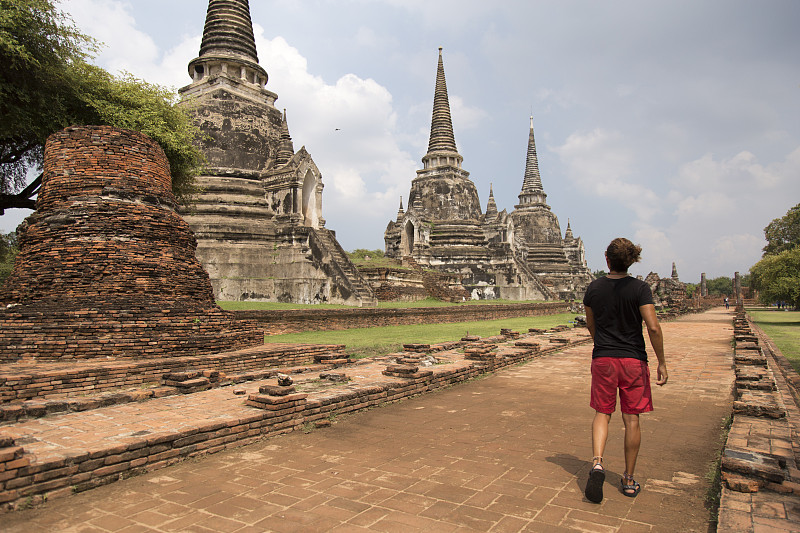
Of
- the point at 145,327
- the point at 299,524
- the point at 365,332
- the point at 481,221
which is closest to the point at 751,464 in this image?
the point at 299,524

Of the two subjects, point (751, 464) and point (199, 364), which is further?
point (199, 364)

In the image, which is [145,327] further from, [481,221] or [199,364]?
[481,221]

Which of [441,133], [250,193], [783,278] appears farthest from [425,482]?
[441,133]

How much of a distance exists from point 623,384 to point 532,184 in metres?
48.0

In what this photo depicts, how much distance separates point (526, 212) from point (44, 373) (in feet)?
148

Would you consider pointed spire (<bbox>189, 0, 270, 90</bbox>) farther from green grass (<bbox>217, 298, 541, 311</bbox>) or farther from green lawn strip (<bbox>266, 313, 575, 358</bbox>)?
green lawn strip (<bbox>266, 313, 575, 358</bbox>)

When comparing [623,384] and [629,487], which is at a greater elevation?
[623,384]

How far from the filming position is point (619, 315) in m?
3.75

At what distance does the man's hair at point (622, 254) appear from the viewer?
3887 millimetres

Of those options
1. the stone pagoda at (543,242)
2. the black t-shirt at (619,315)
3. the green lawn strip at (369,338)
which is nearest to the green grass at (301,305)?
the green lawn strip at (369,338)

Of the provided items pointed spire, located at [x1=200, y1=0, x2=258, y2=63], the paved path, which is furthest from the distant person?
pointed spire, located at [x1=200, y1=0, x2=258, y2=63]

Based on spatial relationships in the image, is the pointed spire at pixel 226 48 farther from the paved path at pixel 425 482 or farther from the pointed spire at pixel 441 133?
the paved path at pixel 425 482

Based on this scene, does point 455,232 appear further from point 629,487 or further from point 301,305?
point 629,487

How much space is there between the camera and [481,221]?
36.3m
